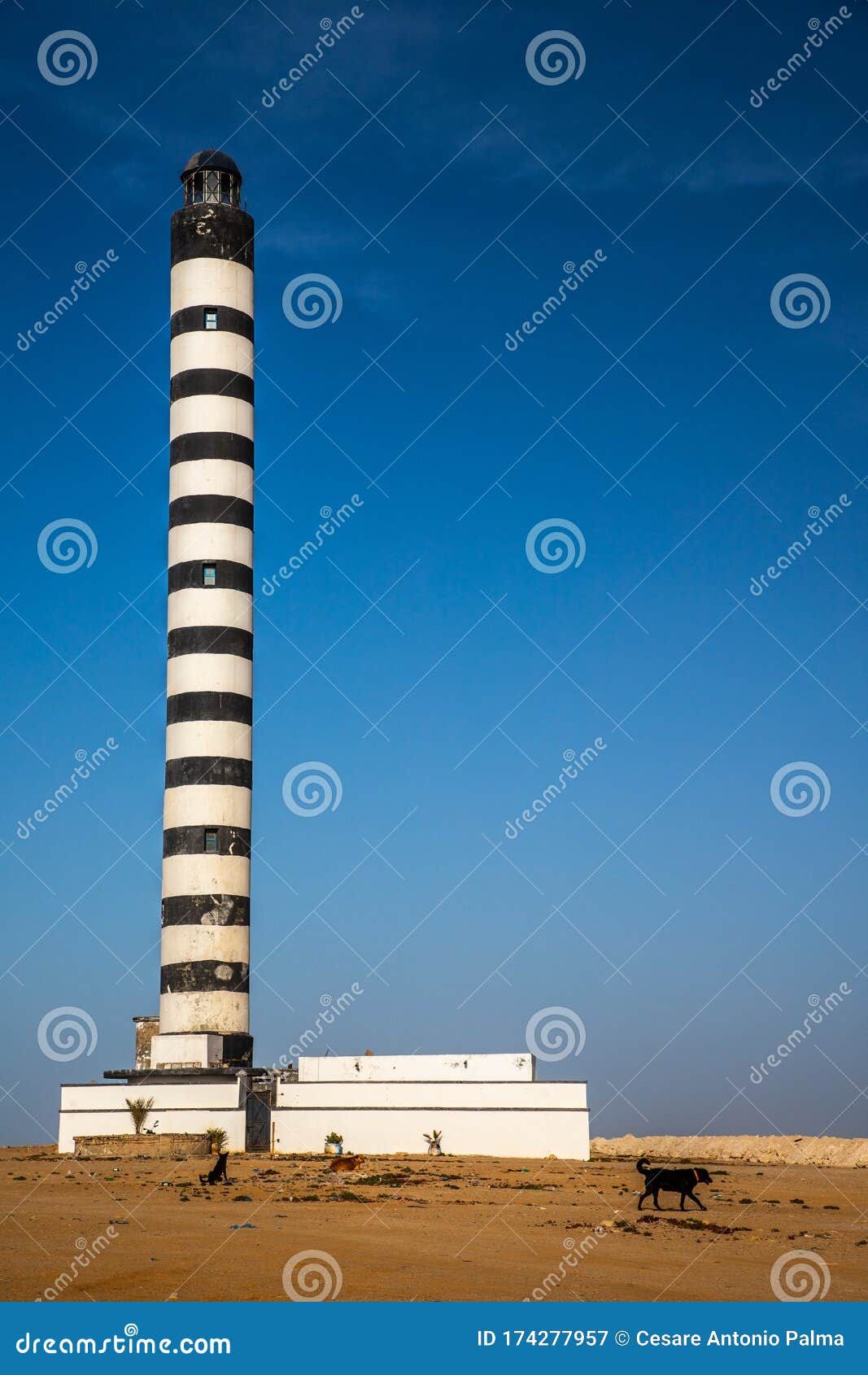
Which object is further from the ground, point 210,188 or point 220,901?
point 210,188

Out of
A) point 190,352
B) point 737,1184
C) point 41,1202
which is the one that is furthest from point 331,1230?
point 190,352

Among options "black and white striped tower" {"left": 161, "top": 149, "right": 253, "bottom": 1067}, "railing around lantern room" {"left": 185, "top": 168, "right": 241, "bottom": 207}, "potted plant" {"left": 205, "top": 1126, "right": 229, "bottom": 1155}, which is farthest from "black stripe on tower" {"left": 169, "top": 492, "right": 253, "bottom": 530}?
"potted plant" {"left": 205, "top": 1126, "right": 229, "bottom": 1155}

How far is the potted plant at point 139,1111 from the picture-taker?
35.8 m

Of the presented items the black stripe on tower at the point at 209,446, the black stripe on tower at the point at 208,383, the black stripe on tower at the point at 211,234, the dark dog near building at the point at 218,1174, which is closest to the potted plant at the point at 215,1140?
the dark dog near building at the point at 218,1174

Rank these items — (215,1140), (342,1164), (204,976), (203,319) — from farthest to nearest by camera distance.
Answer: (203,319) → (204,976) → (215,1140) → (342,1164)

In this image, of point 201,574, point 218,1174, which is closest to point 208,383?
point 201,574

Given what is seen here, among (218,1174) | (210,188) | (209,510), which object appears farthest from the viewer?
(210,188)

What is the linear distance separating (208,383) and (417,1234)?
27.2m

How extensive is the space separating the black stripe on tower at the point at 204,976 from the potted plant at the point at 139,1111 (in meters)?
3.05

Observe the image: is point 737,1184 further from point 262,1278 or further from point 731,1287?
point 262,1278

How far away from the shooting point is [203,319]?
40.2 metres

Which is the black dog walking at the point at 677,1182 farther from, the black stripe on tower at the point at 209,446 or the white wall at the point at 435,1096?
the black stripe on tower at the point at 209,446

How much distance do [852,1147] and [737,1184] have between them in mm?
15316

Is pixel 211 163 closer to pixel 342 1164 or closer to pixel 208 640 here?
pixel 208 640
